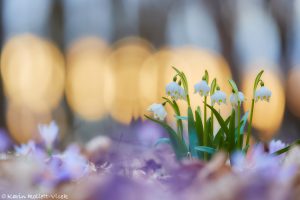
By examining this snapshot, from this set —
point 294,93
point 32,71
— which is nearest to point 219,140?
point 294,93

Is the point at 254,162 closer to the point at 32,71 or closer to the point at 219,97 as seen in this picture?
the point at 219,97

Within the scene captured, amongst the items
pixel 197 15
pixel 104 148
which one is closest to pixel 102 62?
pixel 197 15

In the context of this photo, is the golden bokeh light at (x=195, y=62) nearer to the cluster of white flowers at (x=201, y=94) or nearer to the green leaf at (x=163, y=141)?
the cluster of white flowers at (x=201, y=94)

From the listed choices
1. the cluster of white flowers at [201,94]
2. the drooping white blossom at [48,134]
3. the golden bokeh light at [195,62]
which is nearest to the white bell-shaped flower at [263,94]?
the cluster of white flowers at [201,94]

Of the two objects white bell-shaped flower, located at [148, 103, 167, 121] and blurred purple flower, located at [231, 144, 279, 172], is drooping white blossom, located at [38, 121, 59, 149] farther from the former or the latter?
blurred purple flower, located at [231, 144, 279, 172]

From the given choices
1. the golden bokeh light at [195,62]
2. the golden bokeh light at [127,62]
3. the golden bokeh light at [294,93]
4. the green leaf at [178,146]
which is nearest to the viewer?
the green leaf at [178,146]

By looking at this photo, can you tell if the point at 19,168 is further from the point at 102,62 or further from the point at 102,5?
the point at 102,62
